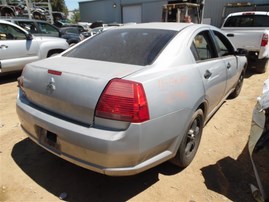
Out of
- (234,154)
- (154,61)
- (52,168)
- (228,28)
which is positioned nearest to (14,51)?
(52,168)

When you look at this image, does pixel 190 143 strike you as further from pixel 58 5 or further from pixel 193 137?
pixel 58 5

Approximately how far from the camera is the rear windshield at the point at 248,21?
781cm

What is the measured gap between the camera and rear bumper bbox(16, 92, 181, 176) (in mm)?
2006

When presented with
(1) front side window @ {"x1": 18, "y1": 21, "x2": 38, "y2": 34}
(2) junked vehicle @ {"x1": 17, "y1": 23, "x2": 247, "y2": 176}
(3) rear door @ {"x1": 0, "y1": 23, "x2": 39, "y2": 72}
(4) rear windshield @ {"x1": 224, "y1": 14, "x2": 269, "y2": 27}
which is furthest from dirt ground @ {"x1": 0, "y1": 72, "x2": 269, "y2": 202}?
(4) rear windshield @ {"x1": 224, "y1": 14, "x2": 269, "y2": 27}

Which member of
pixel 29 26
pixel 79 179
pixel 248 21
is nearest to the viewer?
pixel 79 179

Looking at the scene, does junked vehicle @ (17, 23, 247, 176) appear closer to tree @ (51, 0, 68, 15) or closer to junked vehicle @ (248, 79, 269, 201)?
junked vehicle @ (248, 79, 269, 201)

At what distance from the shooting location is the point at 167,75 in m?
2.33

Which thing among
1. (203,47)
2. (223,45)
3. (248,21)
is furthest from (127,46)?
(248,21)

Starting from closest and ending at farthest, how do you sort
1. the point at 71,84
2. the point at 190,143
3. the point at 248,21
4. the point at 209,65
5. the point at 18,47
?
1. the point at 71,84
2. the point at 190,143
3. the point at 209,65
4. the point at 18,47
5. the point at 248,21

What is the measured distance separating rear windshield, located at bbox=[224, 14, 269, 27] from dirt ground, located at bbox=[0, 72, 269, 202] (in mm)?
5658

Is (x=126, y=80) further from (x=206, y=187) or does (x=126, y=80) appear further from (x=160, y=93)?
(x=206, y=187)

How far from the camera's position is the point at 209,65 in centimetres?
310

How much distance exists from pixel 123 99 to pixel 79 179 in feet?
4.10

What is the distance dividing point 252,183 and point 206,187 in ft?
1.78
